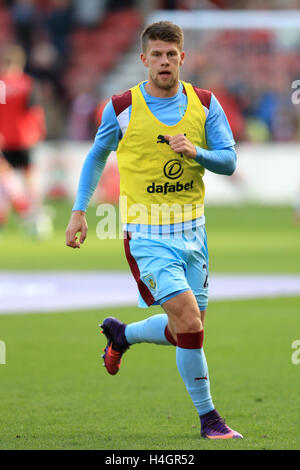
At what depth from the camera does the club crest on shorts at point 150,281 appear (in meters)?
6.17

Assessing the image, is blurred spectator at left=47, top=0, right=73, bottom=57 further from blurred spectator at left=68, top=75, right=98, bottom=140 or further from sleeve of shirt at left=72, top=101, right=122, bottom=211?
sleeve of shirt at left=72, top=101, right=122, bottom=211

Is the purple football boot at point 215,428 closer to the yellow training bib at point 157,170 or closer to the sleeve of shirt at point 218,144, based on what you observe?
the yellow training bib at point 157,170

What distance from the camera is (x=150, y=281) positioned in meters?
6.20

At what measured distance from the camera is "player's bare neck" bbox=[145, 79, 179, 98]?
6.38 m

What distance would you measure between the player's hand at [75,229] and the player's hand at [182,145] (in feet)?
2.42

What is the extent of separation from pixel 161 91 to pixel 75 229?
0.93 metres

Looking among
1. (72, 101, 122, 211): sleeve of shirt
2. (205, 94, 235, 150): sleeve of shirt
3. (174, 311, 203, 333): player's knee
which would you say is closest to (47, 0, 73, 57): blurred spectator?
(72, 101, 122, 211): sleeve of shirt

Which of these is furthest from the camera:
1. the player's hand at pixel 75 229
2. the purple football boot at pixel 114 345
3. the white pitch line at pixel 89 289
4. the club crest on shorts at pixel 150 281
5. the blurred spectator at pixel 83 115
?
the blurred spectator at pixel 83 115

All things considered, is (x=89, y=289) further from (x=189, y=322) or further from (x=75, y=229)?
(x=189, y=322)

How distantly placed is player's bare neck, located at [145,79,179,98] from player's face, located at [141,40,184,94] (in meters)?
0.05

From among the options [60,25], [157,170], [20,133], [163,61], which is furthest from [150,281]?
[60,25]

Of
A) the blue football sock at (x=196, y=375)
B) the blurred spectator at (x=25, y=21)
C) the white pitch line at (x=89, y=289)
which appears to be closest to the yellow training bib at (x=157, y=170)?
the blue football sock at (x=196, y=375)
